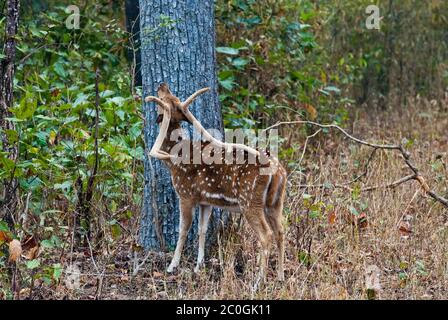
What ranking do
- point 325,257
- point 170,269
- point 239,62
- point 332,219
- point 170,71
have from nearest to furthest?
point 170,269 < point 170,71 < point 325,257 < point 332,219 < point 239,62

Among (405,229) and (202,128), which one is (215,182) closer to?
(202,128)

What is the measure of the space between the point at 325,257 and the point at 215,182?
4.09ft

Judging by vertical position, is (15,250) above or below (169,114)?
below

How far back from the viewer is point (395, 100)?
14.3 metres

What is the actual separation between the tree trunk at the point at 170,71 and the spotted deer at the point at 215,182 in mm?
274

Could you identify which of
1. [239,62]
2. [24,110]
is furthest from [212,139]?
[239,62]

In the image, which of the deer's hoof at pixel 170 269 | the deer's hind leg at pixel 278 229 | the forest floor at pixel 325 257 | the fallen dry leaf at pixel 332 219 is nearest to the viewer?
the forest floor at pixel 325 257

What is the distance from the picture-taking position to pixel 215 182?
7.29 m

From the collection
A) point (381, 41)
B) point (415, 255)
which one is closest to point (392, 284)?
point (415, 255)

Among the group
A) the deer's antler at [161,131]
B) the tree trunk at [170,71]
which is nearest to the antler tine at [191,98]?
the deer's antler at [161,131]

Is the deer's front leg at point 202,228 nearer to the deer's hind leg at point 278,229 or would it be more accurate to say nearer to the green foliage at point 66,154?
the deer's hind leg at point 278,229

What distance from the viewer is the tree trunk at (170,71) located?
7621 millimetres

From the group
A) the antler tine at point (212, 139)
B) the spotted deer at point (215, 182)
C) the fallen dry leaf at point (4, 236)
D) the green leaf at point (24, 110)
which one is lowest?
the fallen dry leaf at point (4, 236)
